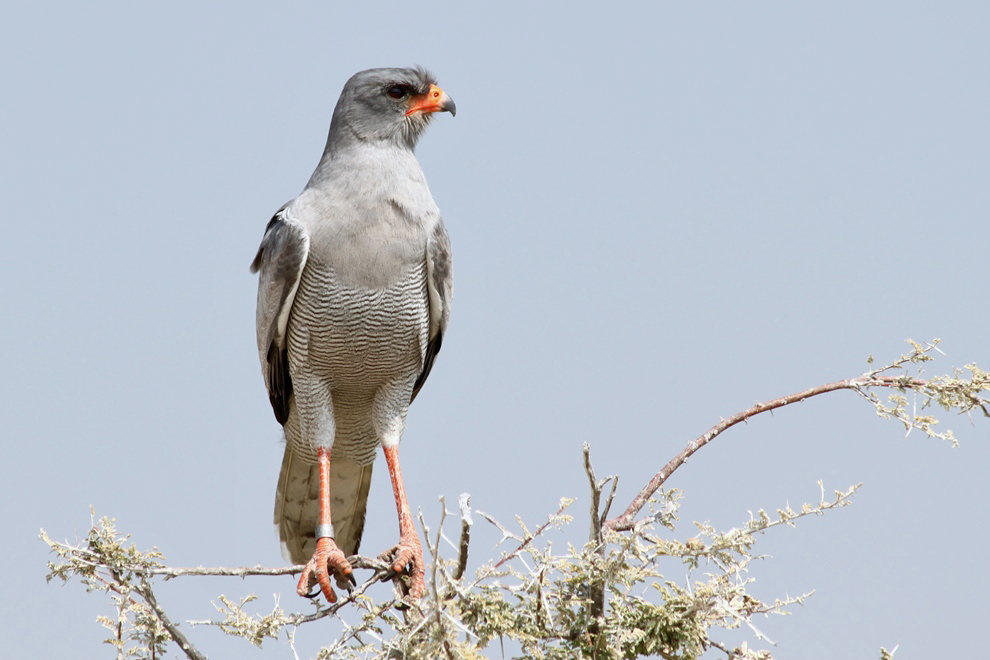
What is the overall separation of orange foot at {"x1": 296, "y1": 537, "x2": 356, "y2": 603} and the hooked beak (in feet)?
7.00

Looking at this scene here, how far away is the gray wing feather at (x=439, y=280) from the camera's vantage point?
16.2 feet

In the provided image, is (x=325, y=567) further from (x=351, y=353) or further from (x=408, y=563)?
(x=351, y=353)

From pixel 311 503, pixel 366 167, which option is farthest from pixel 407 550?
pixel 366 167

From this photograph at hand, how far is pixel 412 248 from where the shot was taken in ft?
15.9

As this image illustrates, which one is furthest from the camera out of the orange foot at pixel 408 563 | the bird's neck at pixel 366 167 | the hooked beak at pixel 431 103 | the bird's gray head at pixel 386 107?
the hooked beak at pixel 431 103

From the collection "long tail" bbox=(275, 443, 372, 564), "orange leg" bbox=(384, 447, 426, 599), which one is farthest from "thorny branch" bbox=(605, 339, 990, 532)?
"long tail" bbox=(275, 443, 372, 564)

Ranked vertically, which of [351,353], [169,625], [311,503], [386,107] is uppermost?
[386,107]

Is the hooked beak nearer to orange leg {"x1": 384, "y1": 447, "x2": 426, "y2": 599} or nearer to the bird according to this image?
the bird

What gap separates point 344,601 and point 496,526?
657 millimetres

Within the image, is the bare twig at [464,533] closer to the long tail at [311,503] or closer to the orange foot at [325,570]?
the orange foot at [325,570]

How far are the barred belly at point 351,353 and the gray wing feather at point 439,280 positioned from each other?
0.15 ft

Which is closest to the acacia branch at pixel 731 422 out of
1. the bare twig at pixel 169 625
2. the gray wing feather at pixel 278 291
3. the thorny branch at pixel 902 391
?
the thorny branch at pixel 902 391

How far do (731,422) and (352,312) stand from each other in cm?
216

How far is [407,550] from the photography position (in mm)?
4387
